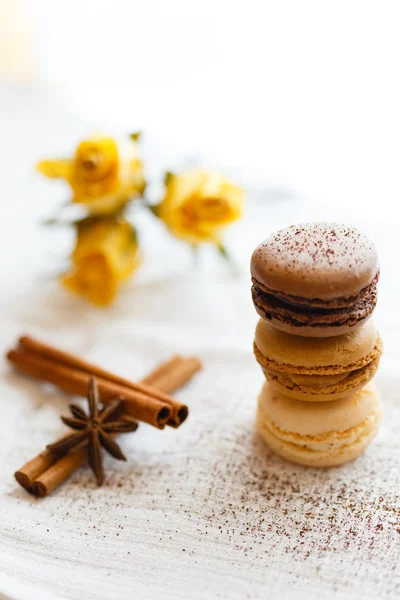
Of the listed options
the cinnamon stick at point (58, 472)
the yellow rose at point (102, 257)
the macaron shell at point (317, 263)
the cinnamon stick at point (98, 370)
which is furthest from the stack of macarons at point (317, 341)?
the yellow rose at point (102, 257)

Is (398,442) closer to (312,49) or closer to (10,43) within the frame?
(312,49)

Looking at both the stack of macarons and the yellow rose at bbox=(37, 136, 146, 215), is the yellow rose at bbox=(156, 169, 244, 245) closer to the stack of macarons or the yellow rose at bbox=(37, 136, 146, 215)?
the yellow rose at bbox=(37, 136, 146, 215)

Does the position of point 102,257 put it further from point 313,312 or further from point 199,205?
point 313,312

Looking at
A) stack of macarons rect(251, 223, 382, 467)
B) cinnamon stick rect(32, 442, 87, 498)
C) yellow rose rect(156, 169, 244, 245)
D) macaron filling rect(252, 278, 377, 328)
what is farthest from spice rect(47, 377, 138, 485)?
yellow rose rect(156, 169, 244, 245)

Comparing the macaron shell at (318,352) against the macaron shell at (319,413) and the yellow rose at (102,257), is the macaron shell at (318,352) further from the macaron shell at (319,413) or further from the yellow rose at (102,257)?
the yellow rose at (102,257)

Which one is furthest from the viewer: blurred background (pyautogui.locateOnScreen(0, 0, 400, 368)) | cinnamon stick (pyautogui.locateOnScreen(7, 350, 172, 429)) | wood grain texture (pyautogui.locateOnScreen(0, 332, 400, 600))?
blurred background (pyautogui.locateOnScreen(0, 0, 400, 368))

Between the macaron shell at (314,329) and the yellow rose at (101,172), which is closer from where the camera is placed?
the macaron shell at (314,329)

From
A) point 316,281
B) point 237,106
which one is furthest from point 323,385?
point 237,106
